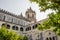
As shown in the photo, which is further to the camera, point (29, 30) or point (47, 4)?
point (29, 30)

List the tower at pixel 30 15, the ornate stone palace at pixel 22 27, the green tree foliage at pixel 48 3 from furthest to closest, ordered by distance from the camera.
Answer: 1. the tower at pixel 30 15
2. the ornate stone palace at pixel 22 27
3. the green tree foliage at pixel 48 3

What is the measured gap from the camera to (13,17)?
38.7m

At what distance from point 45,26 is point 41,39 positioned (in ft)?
77.5

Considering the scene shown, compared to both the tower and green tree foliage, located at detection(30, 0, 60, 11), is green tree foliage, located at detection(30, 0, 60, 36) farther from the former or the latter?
the tower

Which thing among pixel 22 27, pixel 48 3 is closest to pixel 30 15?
pixel 22 27

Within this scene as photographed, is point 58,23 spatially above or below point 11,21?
above

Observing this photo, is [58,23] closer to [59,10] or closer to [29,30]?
[59,10]

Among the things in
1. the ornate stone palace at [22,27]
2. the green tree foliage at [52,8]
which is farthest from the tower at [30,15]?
the green tree foliage at [52,8]

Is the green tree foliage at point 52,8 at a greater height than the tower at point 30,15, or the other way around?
the green tree foliage at point 52,8

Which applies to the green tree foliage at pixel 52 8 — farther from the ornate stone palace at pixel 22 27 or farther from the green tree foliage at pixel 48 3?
the ornate stone palace at pixel 22 27

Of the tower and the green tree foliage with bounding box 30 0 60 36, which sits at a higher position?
the green tree foliage with bounding box 30 0 60 36

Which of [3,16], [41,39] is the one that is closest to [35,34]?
[41,39]

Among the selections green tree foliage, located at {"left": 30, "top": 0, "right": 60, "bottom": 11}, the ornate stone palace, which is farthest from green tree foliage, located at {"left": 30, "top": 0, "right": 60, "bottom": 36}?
the ornate stone palace

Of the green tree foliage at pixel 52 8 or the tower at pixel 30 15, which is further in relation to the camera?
the tower at pixel 30 15
